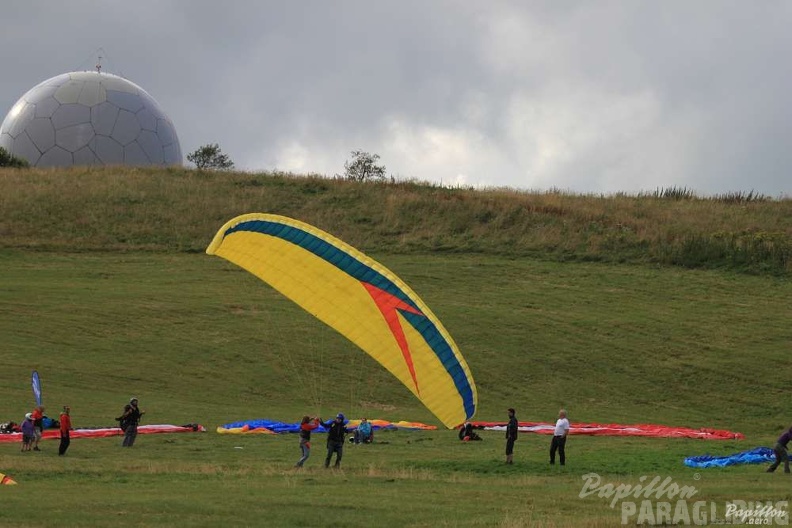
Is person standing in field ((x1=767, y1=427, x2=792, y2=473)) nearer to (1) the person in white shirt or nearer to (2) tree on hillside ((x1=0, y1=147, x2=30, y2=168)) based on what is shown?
(1) the person in white shirt

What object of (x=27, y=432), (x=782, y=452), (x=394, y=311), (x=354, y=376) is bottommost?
(x=27, y=432)

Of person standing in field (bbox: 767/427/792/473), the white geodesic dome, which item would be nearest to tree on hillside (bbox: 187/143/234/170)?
the white geodesic dome

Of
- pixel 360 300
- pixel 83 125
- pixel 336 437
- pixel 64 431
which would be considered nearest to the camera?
pixel 336 437

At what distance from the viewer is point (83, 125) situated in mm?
64375

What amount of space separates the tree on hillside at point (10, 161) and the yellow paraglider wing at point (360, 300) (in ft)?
150

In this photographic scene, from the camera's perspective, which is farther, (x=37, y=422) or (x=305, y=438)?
(x=37, y=422)

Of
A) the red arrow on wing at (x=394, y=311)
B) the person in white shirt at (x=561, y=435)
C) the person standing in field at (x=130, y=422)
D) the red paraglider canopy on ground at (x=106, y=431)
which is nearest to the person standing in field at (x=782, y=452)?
the person in white shirt at (x=561, y=435)

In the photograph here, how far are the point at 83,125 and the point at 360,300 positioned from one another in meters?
46.7

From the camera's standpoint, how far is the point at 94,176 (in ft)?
195

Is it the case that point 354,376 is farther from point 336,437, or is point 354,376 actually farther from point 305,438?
point 336,437

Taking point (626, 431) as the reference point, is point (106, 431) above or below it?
below

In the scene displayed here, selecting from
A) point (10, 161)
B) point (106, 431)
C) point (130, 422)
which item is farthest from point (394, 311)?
point (10, 161)

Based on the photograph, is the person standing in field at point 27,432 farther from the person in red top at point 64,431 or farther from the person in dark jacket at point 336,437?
the person in dark jacket at point 336,437

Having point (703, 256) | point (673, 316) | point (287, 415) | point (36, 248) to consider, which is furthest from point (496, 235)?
point (287, 415)
